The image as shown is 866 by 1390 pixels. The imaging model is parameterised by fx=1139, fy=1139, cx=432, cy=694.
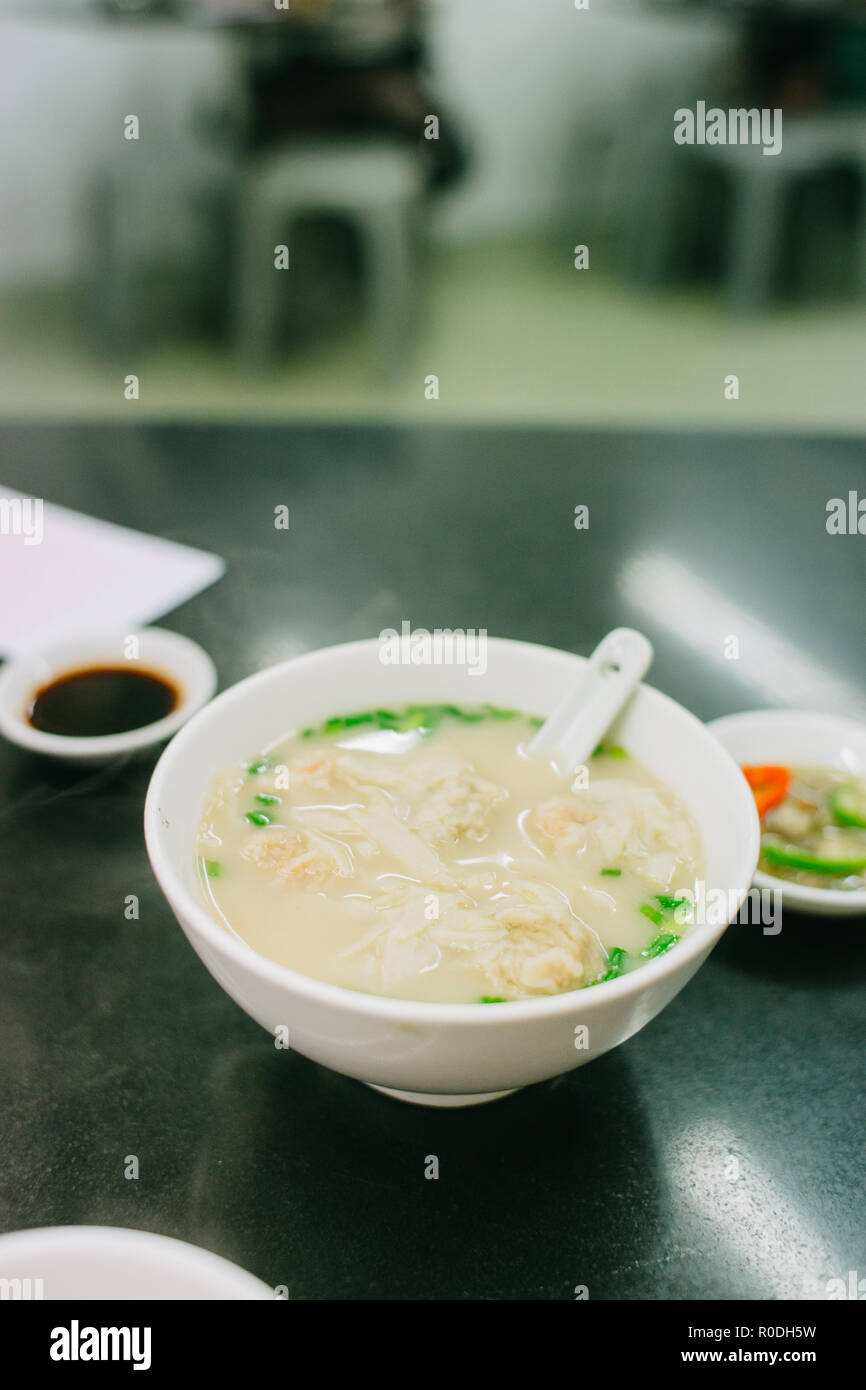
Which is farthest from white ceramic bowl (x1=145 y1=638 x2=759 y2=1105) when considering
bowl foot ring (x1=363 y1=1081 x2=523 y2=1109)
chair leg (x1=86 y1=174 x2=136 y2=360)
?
chair leg (x1=86 y1=174 x2=136 y2=360)

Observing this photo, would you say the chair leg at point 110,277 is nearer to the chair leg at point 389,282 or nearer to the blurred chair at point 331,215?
the blurred chair at point 331,215

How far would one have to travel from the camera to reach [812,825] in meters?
1.42

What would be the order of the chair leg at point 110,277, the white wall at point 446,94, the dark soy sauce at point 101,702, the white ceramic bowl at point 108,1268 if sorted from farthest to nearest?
the white wall at point 446,94
the chair leg at point 110,277
the dark soy sauce at point 101,702
the white ceramic bowl at point 108,1268

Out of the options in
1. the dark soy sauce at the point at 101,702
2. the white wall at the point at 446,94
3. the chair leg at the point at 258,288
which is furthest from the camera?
the white wall at the point at 446,94

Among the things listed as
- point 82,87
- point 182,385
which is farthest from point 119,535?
point 82,87

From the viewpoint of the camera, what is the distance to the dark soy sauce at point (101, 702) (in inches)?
62.4

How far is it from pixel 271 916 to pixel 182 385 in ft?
17.8

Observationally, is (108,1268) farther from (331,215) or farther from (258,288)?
(331,215)

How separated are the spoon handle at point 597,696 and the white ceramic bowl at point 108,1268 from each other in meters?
0.69

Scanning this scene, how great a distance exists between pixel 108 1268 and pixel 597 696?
0.78 m

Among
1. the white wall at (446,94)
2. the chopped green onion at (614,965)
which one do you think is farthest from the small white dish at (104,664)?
the white wall at (446,94)

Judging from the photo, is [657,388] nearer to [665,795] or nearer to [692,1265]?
[665,795]

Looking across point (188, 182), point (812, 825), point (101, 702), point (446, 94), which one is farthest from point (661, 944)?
point (446, 94)

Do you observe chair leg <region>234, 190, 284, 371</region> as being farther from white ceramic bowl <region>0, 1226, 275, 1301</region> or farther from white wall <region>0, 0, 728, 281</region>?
white ceramic bowl <region>0, 1226, 275, 1301</region>
